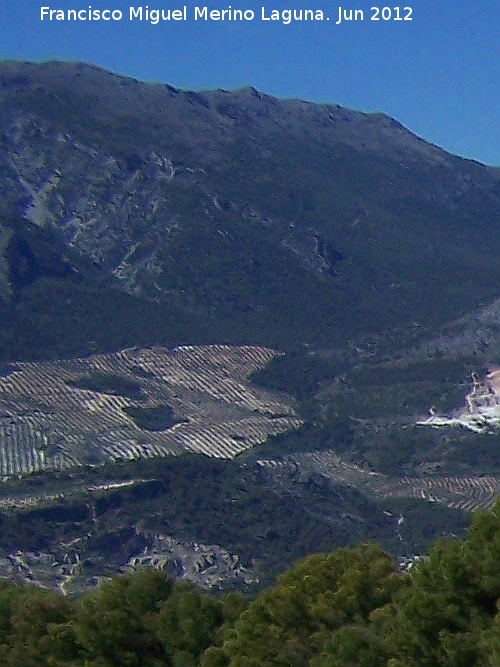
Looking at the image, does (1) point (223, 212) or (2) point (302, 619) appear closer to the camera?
(2) point (302, 619)

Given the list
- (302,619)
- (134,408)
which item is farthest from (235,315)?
(302,619)

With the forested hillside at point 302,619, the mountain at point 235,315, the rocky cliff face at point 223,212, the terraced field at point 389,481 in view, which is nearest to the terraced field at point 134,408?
the mountain at point 235,315

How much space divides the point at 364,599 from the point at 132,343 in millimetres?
79394

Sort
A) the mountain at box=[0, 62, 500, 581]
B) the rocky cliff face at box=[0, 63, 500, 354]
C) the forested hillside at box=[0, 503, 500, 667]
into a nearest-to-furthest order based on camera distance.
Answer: the forested hillside at box=[0, 503, 500, 667], the mountain at box=[0, 62, 500, 581], the rocky cliff face at box=[0, 63, 500, 354]

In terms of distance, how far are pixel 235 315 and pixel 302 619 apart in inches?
3901

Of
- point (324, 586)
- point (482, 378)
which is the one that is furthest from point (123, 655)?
point (482, 378)

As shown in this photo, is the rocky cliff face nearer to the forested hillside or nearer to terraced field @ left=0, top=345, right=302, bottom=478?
terraced field @ left=0, top=345, right=302, bottom=478

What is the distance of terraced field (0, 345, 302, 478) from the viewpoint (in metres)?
72.4

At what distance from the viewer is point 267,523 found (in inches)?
2431

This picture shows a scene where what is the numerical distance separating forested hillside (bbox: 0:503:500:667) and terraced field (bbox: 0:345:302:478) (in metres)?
45.8

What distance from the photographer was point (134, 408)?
8162 centimetres

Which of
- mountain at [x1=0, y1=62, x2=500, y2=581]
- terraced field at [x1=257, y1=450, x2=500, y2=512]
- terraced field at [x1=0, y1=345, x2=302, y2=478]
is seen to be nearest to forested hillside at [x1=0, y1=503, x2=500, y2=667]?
mountain at [x1=0, y1=62, x2=500, y2=581]

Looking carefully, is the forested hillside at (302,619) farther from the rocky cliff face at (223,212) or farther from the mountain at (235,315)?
the rocky cliff face at (223,212)

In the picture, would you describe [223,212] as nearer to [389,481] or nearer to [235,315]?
[235,315]
